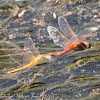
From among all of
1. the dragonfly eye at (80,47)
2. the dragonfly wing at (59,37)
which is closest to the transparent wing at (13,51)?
the dragonfly wing at (59,37)

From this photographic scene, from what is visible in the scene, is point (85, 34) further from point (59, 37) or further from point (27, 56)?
point (27, 56)

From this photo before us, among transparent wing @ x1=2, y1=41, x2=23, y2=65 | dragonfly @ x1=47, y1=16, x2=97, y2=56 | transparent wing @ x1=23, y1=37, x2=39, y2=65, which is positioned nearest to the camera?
dragonfly @ x1=47, y1=16, x2=97, y2=56

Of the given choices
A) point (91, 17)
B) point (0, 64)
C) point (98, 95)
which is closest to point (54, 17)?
point (91, 17)

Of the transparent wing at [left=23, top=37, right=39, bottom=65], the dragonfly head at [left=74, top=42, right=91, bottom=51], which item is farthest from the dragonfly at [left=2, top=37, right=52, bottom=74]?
the dragonfly head at [left=74, top=42, right=91, bottom=51]

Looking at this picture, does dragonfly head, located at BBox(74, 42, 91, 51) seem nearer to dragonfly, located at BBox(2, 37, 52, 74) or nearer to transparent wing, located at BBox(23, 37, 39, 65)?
dragonfly, located at BBox(2, 37, 52, 74)

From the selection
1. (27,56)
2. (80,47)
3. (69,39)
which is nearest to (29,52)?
(27,56)

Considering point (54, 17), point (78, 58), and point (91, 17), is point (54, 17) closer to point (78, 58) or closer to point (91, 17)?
point (91, 17)

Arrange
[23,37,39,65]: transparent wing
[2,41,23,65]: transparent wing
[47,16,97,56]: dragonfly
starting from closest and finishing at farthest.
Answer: [47,16,97,56]: dragonfly, [23,37,39,65]: transparent wing, [2,41,23,65]: transparent wing

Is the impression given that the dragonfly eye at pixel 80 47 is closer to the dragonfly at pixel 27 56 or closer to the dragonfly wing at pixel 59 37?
the dragonfly wing at pixel 59 37

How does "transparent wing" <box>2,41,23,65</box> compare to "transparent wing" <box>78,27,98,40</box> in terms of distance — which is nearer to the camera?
"transparent wing" <box>78,27,98,40</box>
